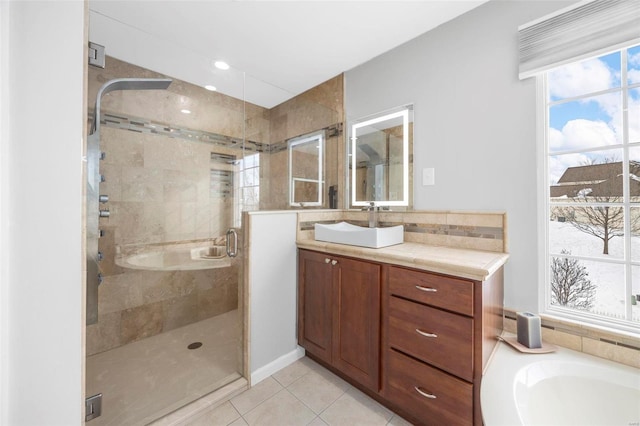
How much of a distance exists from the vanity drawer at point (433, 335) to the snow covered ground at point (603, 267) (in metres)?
0.83

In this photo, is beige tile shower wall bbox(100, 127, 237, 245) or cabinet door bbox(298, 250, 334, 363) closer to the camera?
beige tile shower wall bbox(100, 127, 237, 245)

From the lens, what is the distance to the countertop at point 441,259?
1.16 m

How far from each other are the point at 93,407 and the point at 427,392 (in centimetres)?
167

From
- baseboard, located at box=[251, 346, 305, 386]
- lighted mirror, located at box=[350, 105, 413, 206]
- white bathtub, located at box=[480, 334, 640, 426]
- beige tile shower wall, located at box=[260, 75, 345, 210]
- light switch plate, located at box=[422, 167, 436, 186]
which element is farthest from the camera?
beige tile shower wall, located at box=[260, 75, 345, 210]

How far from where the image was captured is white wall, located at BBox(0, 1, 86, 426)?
2.80 ft

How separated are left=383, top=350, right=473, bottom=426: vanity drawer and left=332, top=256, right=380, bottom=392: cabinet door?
0.39 feet

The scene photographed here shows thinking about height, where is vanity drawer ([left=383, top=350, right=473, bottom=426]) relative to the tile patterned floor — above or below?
above

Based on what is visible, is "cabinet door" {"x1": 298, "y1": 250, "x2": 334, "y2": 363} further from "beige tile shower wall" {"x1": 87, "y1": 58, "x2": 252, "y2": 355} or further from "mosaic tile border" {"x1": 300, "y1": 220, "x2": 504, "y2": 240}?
"beige tile shower wall" {"x1": 87, "y1": 58, "x2": 252, "y2": 355}

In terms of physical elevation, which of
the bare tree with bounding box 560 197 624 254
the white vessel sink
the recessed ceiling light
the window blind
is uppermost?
the recessed ceiling light

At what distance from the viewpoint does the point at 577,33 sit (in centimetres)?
131

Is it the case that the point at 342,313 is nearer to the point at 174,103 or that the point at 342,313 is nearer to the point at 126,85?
the point at 174,103

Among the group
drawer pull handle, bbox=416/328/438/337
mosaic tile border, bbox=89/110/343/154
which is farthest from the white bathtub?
mosaic tile border, bbox=89/110/343/154

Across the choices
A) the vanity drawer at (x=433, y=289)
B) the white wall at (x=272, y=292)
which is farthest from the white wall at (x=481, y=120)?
the white wall at (x=272, y=292)

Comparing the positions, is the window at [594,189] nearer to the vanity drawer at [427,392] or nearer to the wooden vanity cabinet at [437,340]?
the wooden vanity cabinet at [437,340]
